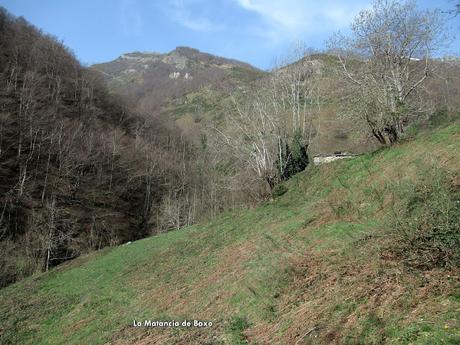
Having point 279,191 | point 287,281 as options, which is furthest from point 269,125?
point 287,281

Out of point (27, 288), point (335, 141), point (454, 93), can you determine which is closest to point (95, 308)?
point (27, 288)

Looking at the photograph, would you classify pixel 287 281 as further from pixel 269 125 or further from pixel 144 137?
pixel 144 137

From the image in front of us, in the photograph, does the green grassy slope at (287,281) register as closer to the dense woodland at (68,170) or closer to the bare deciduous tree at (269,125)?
the bare deciduous tree at (269,125)

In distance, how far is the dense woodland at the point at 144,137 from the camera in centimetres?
2114

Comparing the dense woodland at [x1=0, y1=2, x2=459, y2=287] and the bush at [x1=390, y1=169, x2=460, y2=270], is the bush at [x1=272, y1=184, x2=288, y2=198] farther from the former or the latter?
the bush at [x1=390, y1=169, x2=460, y2=270]

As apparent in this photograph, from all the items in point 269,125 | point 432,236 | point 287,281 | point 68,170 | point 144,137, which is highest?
point 144,137

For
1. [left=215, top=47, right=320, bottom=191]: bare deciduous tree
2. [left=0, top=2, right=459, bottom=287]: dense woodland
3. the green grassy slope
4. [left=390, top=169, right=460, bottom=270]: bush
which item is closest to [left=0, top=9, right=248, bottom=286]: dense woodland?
[left=0, top=2, right=459, bottom=287]: dense woodland

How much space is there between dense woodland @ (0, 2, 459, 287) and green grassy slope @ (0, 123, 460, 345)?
3.86m

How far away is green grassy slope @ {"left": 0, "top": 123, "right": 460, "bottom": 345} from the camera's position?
5504 mm

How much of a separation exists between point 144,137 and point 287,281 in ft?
241

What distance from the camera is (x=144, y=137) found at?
78812 mm

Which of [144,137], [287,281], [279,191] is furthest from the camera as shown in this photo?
[144,137]

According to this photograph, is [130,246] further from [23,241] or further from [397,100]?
[397,100]

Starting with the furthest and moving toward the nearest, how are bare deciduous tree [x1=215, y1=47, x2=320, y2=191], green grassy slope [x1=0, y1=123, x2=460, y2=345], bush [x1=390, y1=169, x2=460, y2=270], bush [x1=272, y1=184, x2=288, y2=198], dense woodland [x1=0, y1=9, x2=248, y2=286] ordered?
dense woodland [x1=0, y1=9, x2=248, y2=286] → bare deciduous tree [x1=215, y1=47, x2=320, y2=191] → bush [x1=272, y1=184, x2=288, y2=198] → bush [x1=390, y1=169, x2=460, y2=270] → green grassy slope [x1=0, y1=123, x2=460, y2=345]
